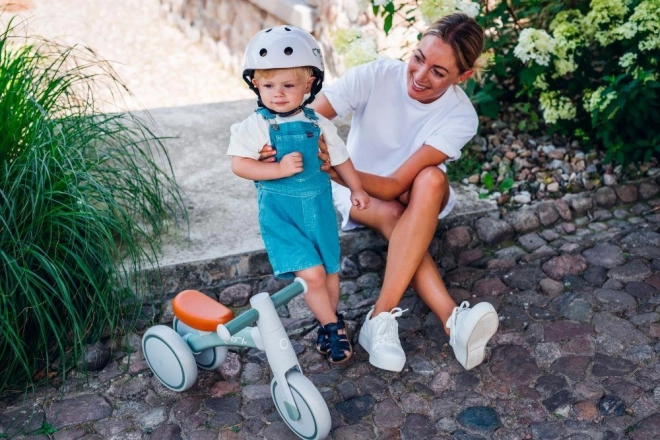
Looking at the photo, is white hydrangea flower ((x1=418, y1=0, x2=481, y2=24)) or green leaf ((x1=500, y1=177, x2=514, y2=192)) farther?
green leaf ((x1=500, y1=177, x2=514, y2=192))

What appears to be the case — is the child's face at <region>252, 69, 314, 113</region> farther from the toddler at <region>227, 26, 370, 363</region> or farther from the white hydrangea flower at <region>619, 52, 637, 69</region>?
the white hydrangea flower at <region>619, 52, 637, 69</region>

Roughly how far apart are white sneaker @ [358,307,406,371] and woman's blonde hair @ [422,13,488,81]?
94 cm

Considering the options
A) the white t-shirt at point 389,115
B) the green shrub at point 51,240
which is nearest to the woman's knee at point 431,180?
the white t-shirt at point 389,115

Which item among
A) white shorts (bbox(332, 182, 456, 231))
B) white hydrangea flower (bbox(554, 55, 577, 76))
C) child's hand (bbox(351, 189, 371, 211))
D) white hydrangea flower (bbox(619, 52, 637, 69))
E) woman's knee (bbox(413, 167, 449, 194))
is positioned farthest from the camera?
white hydrangea flower (bbox(554, 55, 577, 76))

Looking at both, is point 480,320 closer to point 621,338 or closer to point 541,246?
point 621,338

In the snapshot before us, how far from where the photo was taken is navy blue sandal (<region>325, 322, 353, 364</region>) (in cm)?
270

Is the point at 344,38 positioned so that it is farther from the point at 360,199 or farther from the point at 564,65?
the point at 360,199

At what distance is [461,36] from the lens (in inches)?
109

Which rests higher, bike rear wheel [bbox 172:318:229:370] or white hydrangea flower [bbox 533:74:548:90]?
white hydrangea flower [bbox 533:74:548:90]

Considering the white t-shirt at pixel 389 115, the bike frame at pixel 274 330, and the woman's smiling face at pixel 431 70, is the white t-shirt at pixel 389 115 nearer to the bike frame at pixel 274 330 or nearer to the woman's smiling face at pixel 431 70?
the woman's smiling face at pixel 431 70

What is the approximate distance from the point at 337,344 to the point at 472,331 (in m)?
0.47

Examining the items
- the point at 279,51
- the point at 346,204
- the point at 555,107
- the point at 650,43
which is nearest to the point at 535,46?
the point at 555,107

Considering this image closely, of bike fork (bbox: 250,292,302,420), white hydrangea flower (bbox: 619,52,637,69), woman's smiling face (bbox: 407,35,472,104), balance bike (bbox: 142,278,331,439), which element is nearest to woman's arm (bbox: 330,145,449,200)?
woman's smiling face (bbox: 407,35,472,104)

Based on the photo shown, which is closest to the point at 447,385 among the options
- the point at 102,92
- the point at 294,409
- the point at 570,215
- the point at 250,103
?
the point at 294,409
